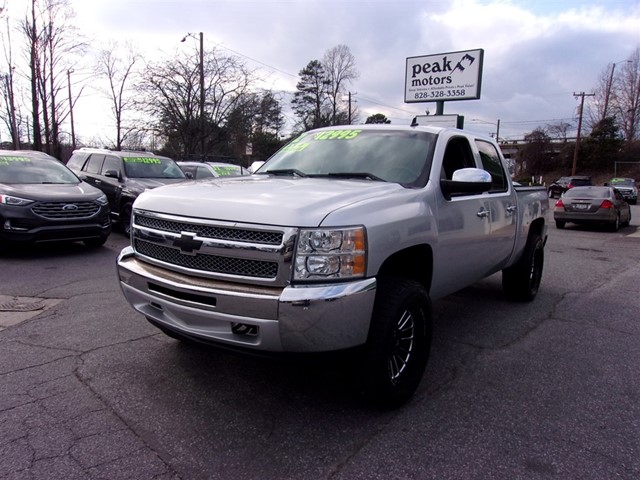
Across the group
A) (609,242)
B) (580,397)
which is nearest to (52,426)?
(580,397)

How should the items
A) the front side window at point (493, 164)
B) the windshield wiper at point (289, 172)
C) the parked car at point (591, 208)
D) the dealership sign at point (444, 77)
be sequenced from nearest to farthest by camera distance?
the windshield wiper at point (289, 172), the front side window at point (493, 164), the parked car at point (591, 208), the dealership sign at point (444, 77)

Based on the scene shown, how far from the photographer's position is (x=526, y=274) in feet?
18.5

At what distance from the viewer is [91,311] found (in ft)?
Answer: 16.4

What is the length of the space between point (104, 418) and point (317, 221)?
178 centimetres

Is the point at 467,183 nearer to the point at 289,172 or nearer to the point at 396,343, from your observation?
the point at 396,343

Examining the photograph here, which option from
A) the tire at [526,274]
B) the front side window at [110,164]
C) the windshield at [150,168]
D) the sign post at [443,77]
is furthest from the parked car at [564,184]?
the front side window at [110,164]

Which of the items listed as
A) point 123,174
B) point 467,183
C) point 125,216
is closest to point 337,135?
point 467,183

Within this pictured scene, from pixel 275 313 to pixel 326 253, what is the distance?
42cm

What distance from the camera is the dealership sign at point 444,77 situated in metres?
18.5

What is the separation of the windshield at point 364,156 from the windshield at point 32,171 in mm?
5892

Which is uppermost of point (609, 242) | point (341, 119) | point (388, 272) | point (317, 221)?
point (341, 119)

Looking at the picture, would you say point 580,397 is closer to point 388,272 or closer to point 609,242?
point 388,272

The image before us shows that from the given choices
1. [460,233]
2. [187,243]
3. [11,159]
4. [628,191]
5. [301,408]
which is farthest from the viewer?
[628,191]

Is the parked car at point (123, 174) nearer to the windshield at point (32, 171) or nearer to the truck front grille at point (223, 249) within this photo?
the windshield at point (32, 171)
